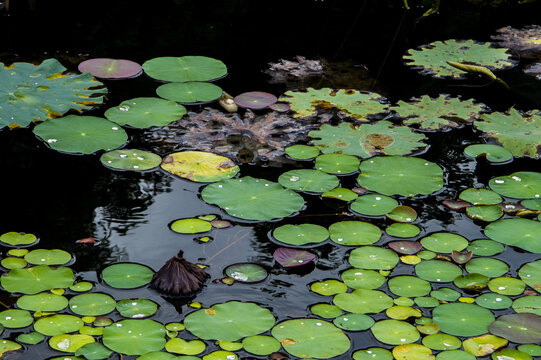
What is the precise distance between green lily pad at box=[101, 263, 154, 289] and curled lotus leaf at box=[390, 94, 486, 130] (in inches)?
83.2

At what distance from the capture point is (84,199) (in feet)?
11.8

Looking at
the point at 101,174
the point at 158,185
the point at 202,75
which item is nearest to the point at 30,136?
the point at 101,174

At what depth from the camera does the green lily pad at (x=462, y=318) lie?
277cm

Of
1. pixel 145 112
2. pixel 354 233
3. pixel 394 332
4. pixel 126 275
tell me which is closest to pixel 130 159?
pixel 145 112

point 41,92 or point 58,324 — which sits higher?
point 41,92

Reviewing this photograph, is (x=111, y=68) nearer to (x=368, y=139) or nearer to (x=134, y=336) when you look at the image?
(x=368, y=139)

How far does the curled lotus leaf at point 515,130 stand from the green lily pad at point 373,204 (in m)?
1.03

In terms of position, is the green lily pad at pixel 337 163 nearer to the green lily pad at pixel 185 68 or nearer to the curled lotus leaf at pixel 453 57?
the green lily pad at pixel 185 68

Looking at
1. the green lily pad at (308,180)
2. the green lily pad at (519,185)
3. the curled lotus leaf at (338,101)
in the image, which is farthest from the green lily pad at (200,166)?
the green lily pad at (519,185)

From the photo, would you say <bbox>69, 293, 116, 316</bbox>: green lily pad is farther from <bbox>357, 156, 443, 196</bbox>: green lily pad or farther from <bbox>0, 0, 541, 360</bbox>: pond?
<bbox>357, 156, 443, 196</bbox>: green lily pad

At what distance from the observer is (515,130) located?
172 inches

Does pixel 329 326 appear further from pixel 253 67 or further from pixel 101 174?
pixel 253 67

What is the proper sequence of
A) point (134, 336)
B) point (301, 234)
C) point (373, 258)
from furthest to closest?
1. point (301, 234)
2. point (373, 258)
3. point (134, 336)

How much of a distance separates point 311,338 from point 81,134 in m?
2.05
